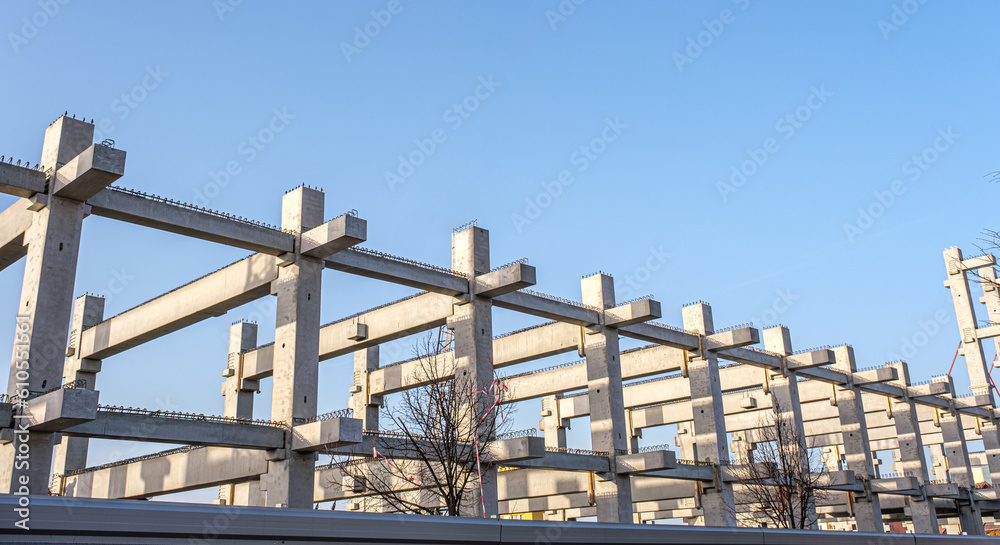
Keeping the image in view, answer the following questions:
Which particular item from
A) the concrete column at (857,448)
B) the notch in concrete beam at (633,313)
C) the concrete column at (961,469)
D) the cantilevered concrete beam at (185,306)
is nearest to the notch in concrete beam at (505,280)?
the notch in concrete beam at (633,313)

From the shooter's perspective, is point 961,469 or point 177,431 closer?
point 177,431

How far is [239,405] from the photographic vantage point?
3603 centimetres

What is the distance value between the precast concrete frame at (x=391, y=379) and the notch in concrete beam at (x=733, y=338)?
10 centimetres

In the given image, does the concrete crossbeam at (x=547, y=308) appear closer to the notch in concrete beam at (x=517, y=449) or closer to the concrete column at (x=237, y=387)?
the notch in concrete beam at (x=517, y=449)

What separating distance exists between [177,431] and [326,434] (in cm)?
402

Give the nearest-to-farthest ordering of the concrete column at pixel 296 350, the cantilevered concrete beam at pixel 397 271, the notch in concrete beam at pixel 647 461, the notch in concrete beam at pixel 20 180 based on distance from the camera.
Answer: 1. the notch in concrete beam at pixel 20 180
2. the concrete column at pixel 296 350
3. the cantilevered concrete beam at pixel 397 271
4. the notch in concrete beam at pixel 647 461

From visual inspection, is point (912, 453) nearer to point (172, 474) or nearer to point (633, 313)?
point (633, 313)

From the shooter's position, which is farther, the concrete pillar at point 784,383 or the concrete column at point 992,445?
the concrete column at point 992,445

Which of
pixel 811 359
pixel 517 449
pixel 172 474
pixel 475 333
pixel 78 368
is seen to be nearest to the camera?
pixel 517 449

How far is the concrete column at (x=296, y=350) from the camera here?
2331cm

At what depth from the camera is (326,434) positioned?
22375mm

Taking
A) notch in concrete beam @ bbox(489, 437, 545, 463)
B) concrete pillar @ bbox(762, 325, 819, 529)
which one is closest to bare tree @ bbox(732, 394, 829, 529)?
concrete pillar @ bbox(762, 325, 819, 529)

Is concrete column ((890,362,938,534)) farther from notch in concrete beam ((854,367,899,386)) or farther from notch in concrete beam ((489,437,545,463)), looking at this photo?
notch in concrete beam ((489,437,545,463))

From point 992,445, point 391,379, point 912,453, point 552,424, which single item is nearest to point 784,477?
point 552,424
